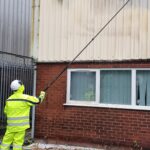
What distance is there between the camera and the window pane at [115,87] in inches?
369

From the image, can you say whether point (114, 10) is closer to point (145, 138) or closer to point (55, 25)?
point (55, 25)

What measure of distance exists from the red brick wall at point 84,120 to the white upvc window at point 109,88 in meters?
0.14

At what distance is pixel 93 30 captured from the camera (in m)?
9.73

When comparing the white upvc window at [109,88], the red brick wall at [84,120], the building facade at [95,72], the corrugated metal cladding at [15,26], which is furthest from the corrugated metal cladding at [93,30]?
the corrugated metal cladding at [15,26]

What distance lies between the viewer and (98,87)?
31.8 ft

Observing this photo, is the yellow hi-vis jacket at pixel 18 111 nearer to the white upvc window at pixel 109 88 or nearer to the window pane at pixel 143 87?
the white upvc window at pixel 109 88

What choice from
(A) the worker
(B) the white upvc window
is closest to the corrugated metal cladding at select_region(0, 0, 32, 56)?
(B) the white upvc window

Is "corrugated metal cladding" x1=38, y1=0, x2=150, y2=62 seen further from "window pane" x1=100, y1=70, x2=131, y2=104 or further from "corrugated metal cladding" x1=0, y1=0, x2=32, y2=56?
"corrugated metal cladding" x1=0, y1=0, x2=32, y2=56

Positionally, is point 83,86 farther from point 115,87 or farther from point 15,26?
point 15,26

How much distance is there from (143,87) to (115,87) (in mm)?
732

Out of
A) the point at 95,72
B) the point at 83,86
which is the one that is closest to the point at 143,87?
the point at 95,72

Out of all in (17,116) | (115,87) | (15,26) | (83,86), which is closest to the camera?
(17,116)

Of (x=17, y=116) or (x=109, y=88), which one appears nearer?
(x=17, y=116)

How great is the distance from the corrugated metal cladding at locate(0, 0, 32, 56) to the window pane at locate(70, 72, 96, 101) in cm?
431
